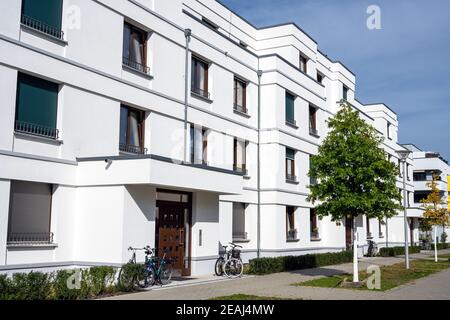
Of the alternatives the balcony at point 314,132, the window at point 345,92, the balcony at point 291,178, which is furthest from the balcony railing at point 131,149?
the window at point 345,92

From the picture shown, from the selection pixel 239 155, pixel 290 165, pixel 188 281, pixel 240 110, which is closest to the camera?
pixel 188 281

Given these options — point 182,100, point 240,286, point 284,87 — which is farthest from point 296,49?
point 240,286

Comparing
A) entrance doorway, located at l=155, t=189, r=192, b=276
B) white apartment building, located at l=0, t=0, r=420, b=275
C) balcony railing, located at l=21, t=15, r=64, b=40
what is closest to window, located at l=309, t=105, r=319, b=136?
white apartment building, located at l=0, t=0, r=420, b=275

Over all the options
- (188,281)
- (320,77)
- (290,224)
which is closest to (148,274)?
(188,281)

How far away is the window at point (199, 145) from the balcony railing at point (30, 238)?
280 inches

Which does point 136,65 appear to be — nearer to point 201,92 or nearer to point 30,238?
point 201,92

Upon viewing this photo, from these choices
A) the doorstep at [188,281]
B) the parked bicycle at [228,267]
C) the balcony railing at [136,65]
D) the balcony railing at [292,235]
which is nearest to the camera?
the doorstep at [188,281]

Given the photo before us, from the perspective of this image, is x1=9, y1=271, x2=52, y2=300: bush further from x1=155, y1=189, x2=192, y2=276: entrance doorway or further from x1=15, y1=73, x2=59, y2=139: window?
x1=155, y1=189, x2=192, y2=276: entrance doorway

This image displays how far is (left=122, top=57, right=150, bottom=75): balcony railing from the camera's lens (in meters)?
16.9

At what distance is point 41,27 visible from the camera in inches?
545

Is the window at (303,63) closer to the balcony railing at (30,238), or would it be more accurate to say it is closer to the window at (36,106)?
the window at (36,106)

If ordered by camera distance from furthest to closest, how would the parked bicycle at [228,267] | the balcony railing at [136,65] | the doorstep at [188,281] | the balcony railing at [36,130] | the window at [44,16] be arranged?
the parked bicycle at [228,267]
the balcony railing at [136,65]
the doorstep at [188,281]
the window at [44,16]
the balcony railing at [36,130]

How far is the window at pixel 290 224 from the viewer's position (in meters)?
25.4

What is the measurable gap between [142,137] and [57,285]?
22.6 ft
